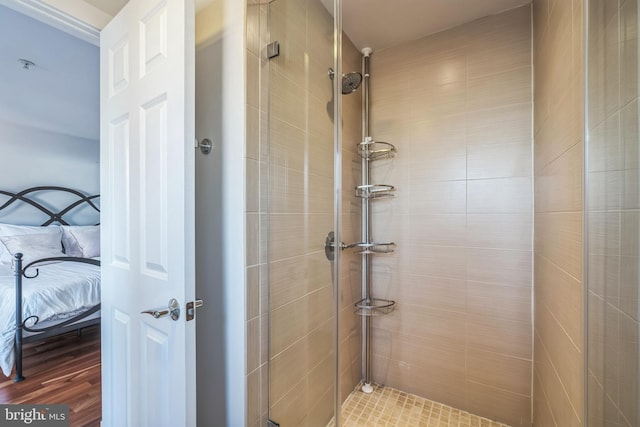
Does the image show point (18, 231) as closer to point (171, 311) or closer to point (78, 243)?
point (78, 243)

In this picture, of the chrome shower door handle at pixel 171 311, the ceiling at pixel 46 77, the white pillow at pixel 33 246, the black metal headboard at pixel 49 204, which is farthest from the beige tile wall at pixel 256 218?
the black metal headboard at pixel 49 204

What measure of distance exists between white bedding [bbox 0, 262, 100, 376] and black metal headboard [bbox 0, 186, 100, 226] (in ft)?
3.58

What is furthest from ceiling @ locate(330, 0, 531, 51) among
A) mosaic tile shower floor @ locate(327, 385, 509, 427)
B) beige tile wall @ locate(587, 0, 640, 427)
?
mosaic tile shower floor @ locate(327, 385, 509, 427)

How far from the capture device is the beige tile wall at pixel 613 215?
52cm

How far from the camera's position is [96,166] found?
4051 millimetres

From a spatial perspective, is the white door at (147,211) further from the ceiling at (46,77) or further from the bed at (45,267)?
the bed at (45,267)

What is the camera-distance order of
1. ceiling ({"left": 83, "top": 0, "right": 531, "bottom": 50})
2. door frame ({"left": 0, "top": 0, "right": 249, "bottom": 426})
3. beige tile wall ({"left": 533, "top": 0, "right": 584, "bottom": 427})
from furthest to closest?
1. ceiling ({"left": 83, "top": 0, "right": 531, "bottom": 50})
2. door frame ({"left": 0, "top": 0, "right": 249, "bottom": 426})
3. beige tile wall ({"left": 533, "top": 0, "right": 584, "bottom": 427})

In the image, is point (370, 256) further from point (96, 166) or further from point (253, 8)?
point (96, 166)

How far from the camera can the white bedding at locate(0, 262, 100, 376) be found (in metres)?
1.97

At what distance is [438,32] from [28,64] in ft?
9.96

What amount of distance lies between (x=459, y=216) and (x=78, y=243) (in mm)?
4405

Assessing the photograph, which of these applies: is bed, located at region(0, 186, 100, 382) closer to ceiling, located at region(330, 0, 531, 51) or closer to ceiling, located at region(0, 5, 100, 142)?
ceiling, located at region(0, 5, 100, 142)

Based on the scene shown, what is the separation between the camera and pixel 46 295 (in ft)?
7.05

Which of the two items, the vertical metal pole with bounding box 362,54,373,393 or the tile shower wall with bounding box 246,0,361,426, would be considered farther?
the vertical metal pole with bounding box 362,54,373,393
